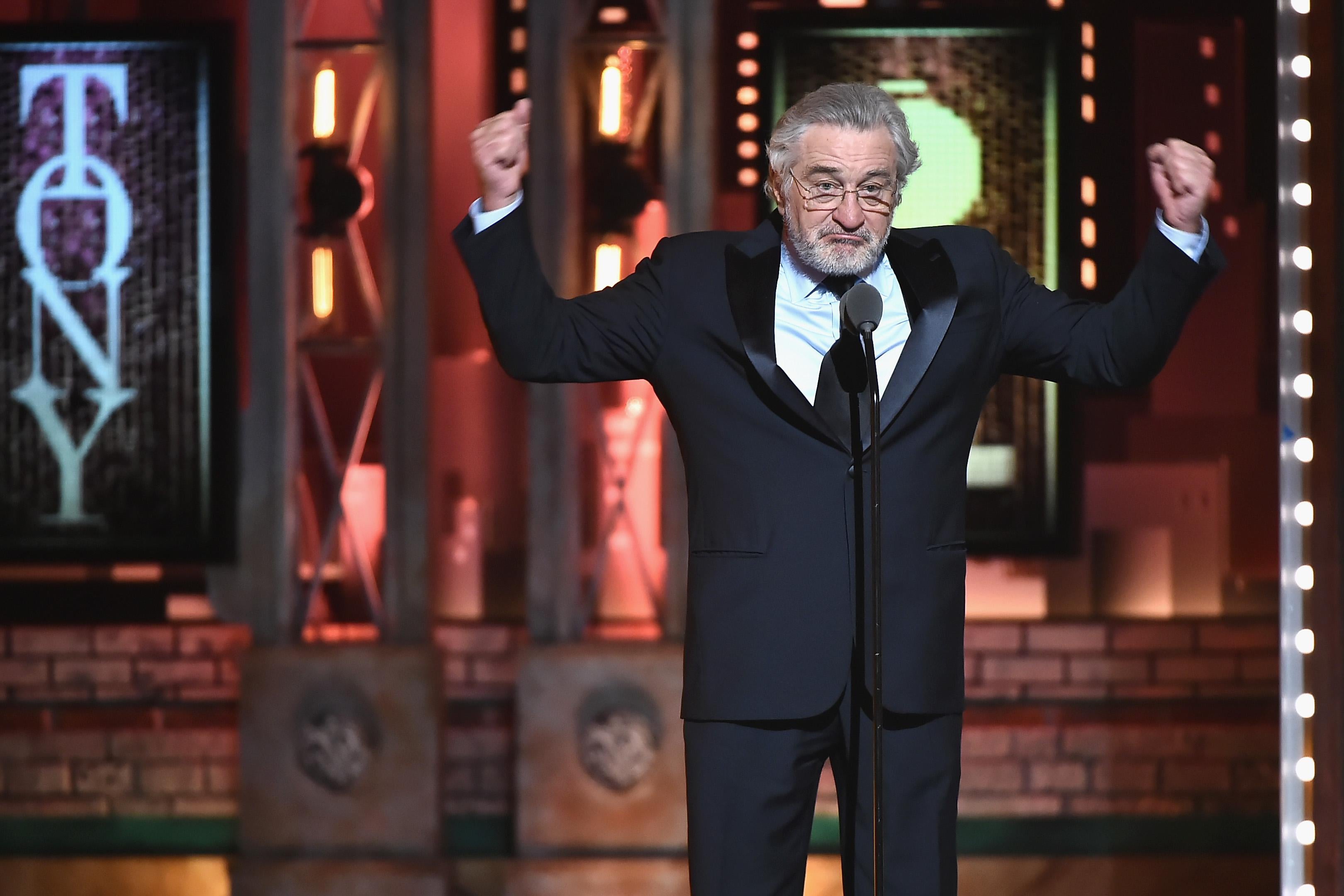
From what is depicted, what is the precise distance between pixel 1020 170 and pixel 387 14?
1676 mm

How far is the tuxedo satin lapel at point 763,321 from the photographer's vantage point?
1.53 metres

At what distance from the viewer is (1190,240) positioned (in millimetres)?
1583

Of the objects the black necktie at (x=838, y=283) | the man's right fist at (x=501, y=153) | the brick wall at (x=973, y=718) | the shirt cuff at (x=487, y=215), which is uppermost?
the man's right fist at (x=501, y=153)

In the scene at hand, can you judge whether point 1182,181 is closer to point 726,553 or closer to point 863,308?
point 863,308

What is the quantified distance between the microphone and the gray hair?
201 millimetres

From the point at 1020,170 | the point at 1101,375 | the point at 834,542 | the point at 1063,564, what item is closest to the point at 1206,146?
the point at 1020,170

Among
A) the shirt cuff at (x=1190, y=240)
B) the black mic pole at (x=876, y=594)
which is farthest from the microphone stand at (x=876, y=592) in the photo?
the shirt cuff at (x=1190, y=240)

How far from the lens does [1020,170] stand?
3.83m

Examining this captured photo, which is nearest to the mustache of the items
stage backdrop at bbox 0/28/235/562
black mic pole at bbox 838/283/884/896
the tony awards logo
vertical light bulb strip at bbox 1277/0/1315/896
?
black mic pole at bbox 838/283/884/896

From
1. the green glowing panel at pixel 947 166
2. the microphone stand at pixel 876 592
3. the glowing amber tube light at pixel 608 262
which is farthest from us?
the green glowing panel at pixel 947 166

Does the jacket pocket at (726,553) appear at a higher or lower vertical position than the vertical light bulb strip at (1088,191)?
lower

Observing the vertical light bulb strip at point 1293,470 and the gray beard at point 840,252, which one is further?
the vertical light bulb strip at point 1293,470

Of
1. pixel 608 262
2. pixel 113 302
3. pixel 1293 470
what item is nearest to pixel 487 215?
pixel 1293 470

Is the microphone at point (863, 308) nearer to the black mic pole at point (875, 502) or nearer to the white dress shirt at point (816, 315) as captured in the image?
the black mic pole at point (875, 502)
